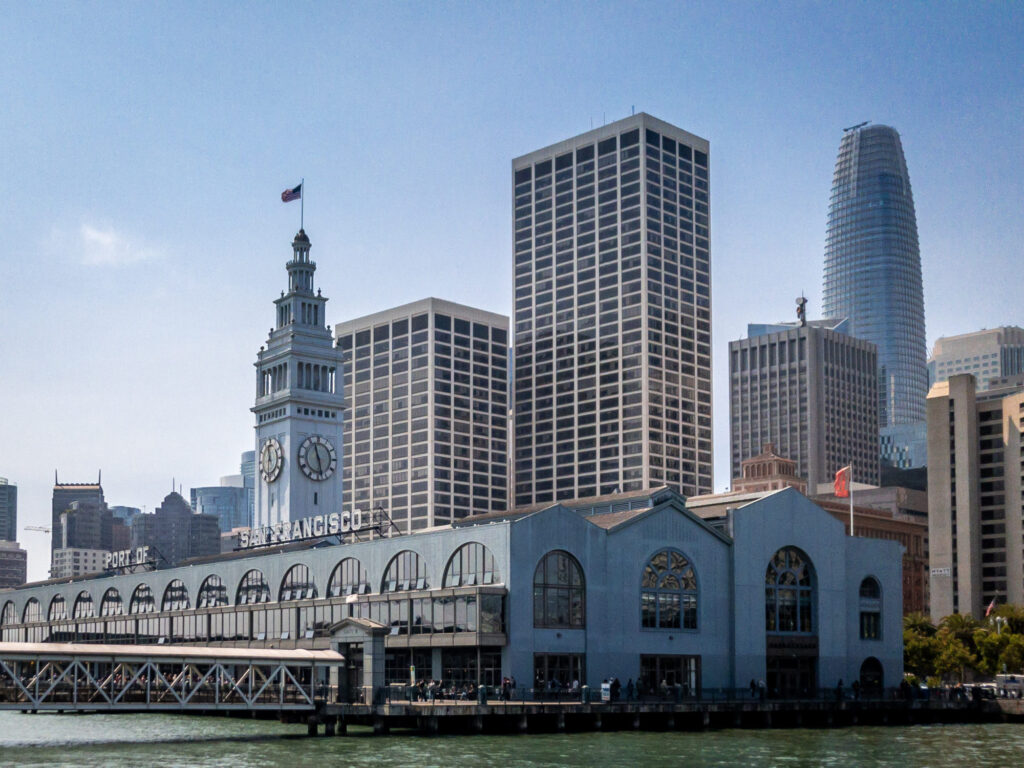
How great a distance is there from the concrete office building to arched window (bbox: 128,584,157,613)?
13.4m

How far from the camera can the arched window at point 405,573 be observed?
113000 mm

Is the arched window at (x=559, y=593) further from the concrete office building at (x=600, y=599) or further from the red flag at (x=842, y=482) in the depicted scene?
the red flag at (x=842, y=482)

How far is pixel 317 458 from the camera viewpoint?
602ft

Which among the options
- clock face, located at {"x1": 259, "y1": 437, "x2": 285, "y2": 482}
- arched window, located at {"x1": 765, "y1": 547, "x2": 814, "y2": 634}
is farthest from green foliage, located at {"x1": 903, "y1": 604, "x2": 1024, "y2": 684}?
clock face, located at {"x1": 259, "y1": 437, "x2": 285, "y2": 482}

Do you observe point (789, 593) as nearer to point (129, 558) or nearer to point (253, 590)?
point (253, 590)

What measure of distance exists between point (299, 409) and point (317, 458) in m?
6.83

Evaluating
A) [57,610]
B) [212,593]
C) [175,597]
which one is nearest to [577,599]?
[212,593]

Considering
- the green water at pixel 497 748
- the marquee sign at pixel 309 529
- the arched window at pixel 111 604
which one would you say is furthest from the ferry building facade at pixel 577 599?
the green water at pixel 497 748

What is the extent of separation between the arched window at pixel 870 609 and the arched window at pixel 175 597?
67449 millimetres

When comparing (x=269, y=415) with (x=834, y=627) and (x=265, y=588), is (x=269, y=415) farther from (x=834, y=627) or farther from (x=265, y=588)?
(x=834, y=627)

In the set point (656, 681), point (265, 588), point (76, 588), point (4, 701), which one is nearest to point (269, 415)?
point (76, 588)

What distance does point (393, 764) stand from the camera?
71.6 meters

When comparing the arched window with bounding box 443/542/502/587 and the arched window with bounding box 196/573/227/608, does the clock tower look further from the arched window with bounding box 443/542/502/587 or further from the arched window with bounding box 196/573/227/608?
the arched window with bounding box 443/542/502/587

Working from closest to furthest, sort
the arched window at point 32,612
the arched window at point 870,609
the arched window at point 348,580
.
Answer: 1. the arched window at point 348,580
2. the arched window at point 870,609
3. the arched window at point 32,612
